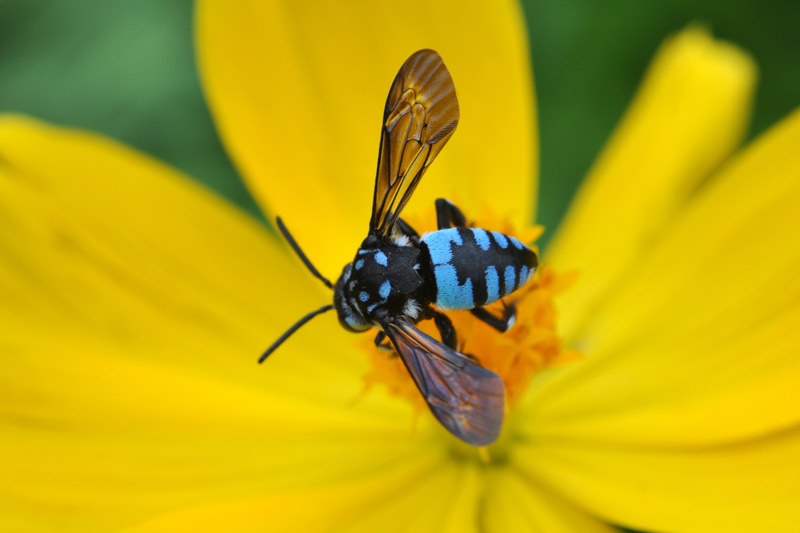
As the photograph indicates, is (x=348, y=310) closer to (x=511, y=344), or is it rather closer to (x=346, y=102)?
(x=511, y=344)

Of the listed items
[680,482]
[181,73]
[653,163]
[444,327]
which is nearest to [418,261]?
[444,327]

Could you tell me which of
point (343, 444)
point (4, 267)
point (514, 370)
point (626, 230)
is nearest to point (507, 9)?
point (626, 230)

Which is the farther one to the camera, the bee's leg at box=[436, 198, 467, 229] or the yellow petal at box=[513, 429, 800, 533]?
the bee's leg at box=[436, 198, 467, 229]

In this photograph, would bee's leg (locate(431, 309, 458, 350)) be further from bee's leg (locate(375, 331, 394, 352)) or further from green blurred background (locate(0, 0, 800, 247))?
green blurred background (locate(0, 0, 800, 247))

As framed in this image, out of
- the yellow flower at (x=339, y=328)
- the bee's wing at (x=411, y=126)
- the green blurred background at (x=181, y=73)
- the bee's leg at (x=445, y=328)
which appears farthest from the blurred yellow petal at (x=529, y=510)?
the green blurred background at (x=181, y=73)

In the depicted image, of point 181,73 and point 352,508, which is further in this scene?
point 181,73

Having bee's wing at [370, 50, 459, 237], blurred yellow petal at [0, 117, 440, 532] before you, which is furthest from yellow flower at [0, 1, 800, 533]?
bee's wing at [370, 50, 459, 237]

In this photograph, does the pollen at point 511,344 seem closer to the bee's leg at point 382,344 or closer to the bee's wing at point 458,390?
the bee's leg at point 382,344
